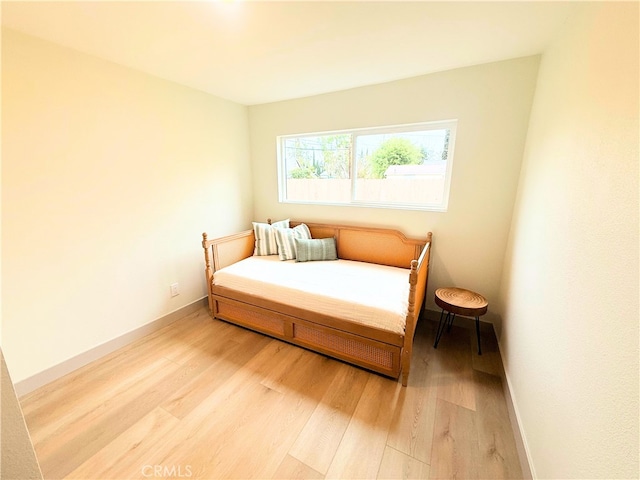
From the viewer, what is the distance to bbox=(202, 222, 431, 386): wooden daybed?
5.64 feet

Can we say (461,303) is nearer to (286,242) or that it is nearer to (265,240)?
(286,242)

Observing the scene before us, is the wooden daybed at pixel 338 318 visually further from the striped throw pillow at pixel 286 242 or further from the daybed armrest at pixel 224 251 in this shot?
the striped throw pillow at pixel 286 242

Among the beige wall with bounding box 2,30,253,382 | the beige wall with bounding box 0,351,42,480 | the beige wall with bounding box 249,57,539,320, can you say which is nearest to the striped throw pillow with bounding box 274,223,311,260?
the beige wall with bounding box 249,57,539,320

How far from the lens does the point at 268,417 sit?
4.95 feet

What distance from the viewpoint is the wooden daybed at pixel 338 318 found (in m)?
1.72

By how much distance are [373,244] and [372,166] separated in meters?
0.80

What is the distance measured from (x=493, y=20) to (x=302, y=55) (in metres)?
1.15

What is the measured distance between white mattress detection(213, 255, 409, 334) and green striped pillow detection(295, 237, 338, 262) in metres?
0.07

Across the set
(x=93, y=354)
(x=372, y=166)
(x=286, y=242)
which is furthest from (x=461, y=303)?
(x=93, y=354)

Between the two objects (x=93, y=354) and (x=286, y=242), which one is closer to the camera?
(x=93, y=354)

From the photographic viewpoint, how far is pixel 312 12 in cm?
134

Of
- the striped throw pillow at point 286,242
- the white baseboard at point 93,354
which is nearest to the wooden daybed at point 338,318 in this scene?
the striped throw pillow at point 286,242

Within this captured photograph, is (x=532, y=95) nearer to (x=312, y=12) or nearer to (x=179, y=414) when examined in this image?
(x=312, y=12)

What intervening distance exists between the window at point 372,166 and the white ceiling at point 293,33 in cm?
55
